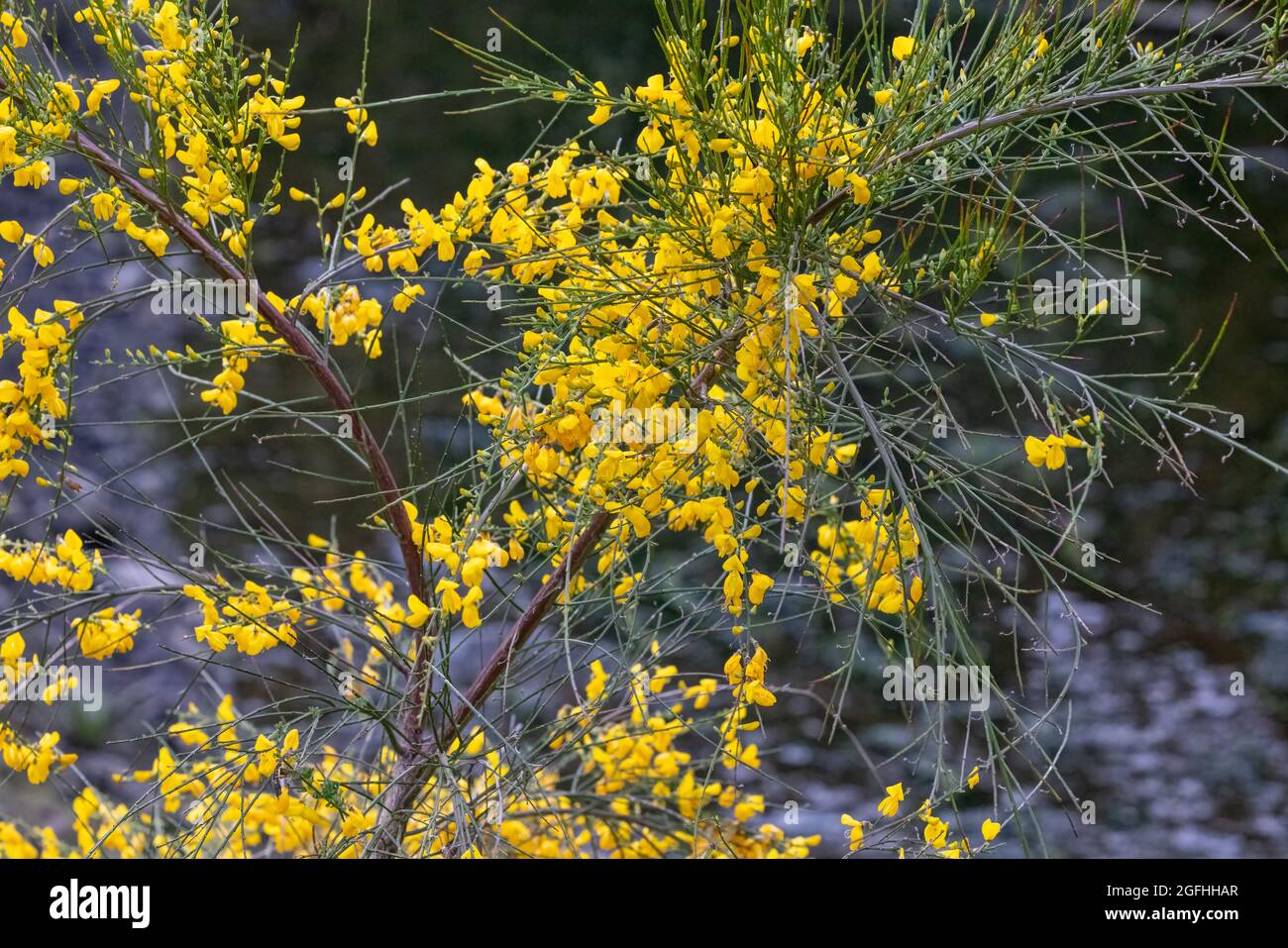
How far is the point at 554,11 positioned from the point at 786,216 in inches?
268
